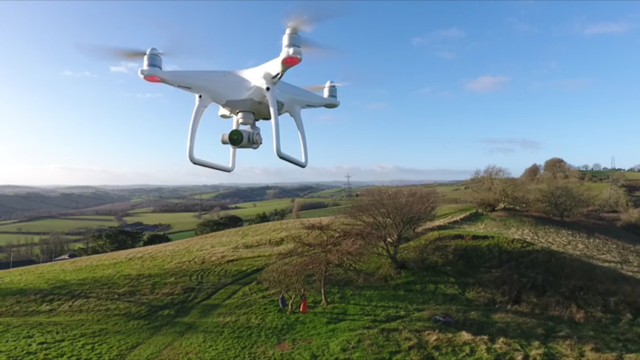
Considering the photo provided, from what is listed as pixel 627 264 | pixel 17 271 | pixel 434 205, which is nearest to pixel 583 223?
pixel 627 264

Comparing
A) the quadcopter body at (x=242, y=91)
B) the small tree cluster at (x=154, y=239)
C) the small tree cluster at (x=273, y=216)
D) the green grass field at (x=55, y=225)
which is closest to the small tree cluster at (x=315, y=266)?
the quadcopter body at (x=242, y=91)

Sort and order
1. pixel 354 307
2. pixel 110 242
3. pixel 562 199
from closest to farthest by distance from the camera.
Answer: pixel 354 307 → pixel 562 199 → pixel 110 242

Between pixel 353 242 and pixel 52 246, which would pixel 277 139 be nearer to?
pixel 353 242

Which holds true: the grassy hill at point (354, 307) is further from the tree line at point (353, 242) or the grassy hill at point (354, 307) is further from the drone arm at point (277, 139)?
the drone arm at point (277, 139)

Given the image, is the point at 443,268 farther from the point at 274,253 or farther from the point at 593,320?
the point at 274,253

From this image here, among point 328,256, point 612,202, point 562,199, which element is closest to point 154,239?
point 328,256

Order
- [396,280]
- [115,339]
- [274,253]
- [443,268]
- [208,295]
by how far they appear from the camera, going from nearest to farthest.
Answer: [115,339] → [208,295] → [396,280] → [443,268] → [274,253]

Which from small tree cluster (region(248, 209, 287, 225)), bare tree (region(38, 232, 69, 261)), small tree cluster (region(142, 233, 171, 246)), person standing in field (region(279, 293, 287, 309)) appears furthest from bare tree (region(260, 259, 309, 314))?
bare tree (region(38, 232, 69, 261))
